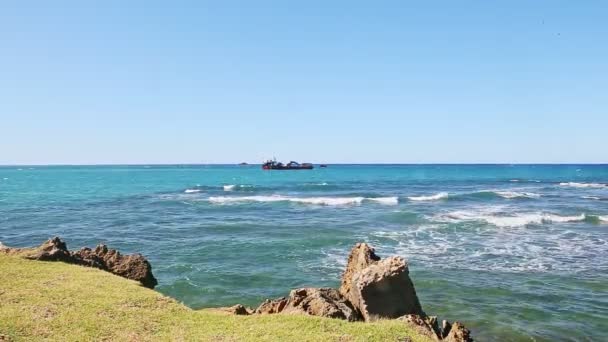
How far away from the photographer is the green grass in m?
10.9

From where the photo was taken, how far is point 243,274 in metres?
23.0

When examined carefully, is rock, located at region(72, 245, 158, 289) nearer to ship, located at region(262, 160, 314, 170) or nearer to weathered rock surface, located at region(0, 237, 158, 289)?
weathered rock surface, located at region(0, 237, 158, 289)

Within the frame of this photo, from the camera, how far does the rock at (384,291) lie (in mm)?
12781

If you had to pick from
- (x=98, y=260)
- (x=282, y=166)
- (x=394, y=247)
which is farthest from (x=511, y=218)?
(x=282, y=166)

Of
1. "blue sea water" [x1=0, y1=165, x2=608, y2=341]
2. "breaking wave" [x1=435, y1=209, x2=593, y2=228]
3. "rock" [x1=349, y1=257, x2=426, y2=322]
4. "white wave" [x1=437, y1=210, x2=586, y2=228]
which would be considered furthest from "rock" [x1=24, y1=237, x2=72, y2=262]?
A: "white wave" [x1=437, y1=210, x2=586, y2=228]

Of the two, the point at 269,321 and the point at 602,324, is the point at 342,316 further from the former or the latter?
the point at 602,324

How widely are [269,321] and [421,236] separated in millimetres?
23771

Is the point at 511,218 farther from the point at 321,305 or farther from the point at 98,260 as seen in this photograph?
the point at 98,260

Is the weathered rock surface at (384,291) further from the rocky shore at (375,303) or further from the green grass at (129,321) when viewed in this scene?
the green grass at (129,321)

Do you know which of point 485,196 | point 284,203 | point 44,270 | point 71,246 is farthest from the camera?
point 485,196

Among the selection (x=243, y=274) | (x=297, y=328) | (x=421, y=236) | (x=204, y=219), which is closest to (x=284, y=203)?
(x=204, y=219)

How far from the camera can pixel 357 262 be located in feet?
49.3

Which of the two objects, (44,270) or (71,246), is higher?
(44,270)

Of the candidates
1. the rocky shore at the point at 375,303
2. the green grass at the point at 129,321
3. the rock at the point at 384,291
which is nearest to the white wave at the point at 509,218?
the rocky shore at the point at 375,303
